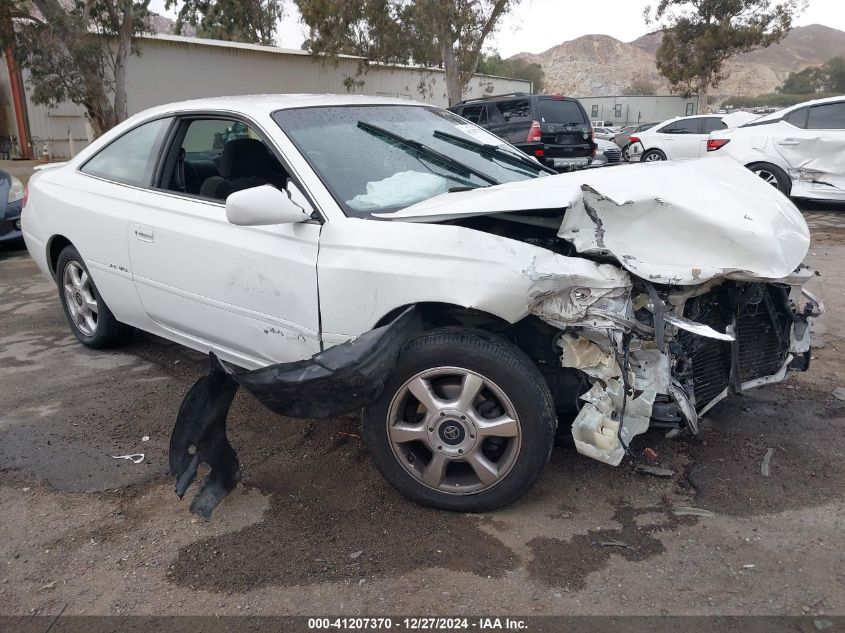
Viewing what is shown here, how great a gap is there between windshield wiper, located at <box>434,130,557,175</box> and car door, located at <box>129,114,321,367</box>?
982 millimetres

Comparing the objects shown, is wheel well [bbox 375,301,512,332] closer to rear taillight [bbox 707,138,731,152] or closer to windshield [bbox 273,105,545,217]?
windshield [bbox 273,105,545,217]

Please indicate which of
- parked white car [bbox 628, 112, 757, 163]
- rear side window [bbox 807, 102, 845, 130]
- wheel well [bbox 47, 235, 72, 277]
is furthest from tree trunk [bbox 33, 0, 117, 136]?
rear side window [bbox 807, 102, 845, 130]

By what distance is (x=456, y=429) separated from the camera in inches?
112

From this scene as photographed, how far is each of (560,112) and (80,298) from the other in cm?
1084

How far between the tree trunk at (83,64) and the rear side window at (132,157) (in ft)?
39.7

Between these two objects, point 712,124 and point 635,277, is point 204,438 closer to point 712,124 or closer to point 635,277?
point 635,277

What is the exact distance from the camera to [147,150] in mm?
4188

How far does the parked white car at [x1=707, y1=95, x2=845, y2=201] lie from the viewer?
32.8ft

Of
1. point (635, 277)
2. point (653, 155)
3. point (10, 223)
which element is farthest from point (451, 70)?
point (635, 277)

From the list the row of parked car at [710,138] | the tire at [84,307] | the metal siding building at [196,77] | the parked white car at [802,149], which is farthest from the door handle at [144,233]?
the metal siding building at [196,77]

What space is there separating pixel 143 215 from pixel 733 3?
33.6m

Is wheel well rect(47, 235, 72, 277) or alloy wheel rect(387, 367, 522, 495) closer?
alloy wheel rect(387, 367, 522, 495)

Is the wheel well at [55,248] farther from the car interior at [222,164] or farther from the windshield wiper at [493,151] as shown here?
the windshield wiper at [493,151]

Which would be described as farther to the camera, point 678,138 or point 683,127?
point 683,127
